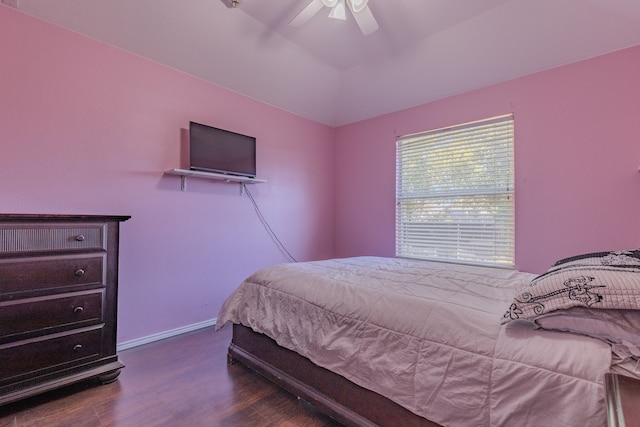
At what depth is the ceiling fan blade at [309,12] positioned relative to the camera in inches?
80.5

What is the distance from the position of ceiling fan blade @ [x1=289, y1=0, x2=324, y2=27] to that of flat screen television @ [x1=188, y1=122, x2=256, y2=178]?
1283mm

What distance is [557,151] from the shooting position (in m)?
2.66

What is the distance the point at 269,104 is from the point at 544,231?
10.3ft

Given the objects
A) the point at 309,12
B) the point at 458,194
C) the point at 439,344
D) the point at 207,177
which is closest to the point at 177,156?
the point at 207,177

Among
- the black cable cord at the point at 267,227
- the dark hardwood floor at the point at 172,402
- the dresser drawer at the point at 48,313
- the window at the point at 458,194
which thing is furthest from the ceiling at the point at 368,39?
the dark hardwood floor at the point at 172,402

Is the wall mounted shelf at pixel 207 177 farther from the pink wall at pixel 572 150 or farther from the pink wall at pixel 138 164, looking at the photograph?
the pink wall at pixel 572 150

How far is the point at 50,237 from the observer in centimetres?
175

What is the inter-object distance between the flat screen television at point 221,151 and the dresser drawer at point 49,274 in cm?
120

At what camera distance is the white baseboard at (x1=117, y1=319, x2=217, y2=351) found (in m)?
2.49

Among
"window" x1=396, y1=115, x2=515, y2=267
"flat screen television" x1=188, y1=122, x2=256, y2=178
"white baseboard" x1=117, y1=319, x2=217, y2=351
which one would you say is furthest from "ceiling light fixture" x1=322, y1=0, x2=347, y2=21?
"white baseboard" x1=117, y1=319, x2=217, y2=351

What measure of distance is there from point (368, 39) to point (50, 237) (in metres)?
3.02

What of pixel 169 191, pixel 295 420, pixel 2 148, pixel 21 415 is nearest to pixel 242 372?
pixel 295 420

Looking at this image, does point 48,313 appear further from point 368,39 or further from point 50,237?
point 368,39

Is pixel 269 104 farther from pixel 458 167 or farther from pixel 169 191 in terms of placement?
pixel 458 167
